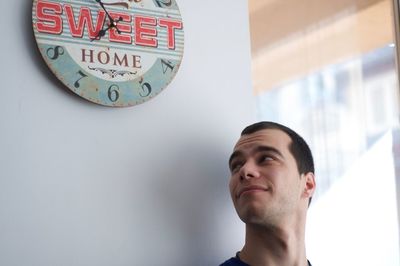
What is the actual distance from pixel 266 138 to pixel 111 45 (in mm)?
443

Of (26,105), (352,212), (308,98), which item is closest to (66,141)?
(26,105)

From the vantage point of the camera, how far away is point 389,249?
1687mm

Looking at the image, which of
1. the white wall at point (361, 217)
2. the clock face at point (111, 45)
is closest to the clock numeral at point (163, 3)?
the clock face at point (111, 45)

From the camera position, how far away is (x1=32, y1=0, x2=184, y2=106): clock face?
122 cm

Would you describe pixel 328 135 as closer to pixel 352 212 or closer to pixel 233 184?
pixel 352 212

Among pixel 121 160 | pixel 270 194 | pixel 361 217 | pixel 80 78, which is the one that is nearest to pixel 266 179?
pixel 270 194

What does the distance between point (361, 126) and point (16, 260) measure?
1167 mm

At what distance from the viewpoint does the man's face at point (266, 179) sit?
46.9 inches

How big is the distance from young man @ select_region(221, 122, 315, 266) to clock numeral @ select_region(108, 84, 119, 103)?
0.32m

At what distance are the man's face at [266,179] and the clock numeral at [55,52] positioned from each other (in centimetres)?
48

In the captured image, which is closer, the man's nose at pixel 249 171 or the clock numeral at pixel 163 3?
the man's nose at pixel 249 171

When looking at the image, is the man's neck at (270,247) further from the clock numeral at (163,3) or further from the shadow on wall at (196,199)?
the clock numeral at (163,3)

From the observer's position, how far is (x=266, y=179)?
3.97ft

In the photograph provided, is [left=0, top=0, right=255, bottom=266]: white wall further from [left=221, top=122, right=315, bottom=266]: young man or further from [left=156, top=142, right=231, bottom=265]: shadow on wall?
[left=221, top=122, right=315, bottom=266]: young man
